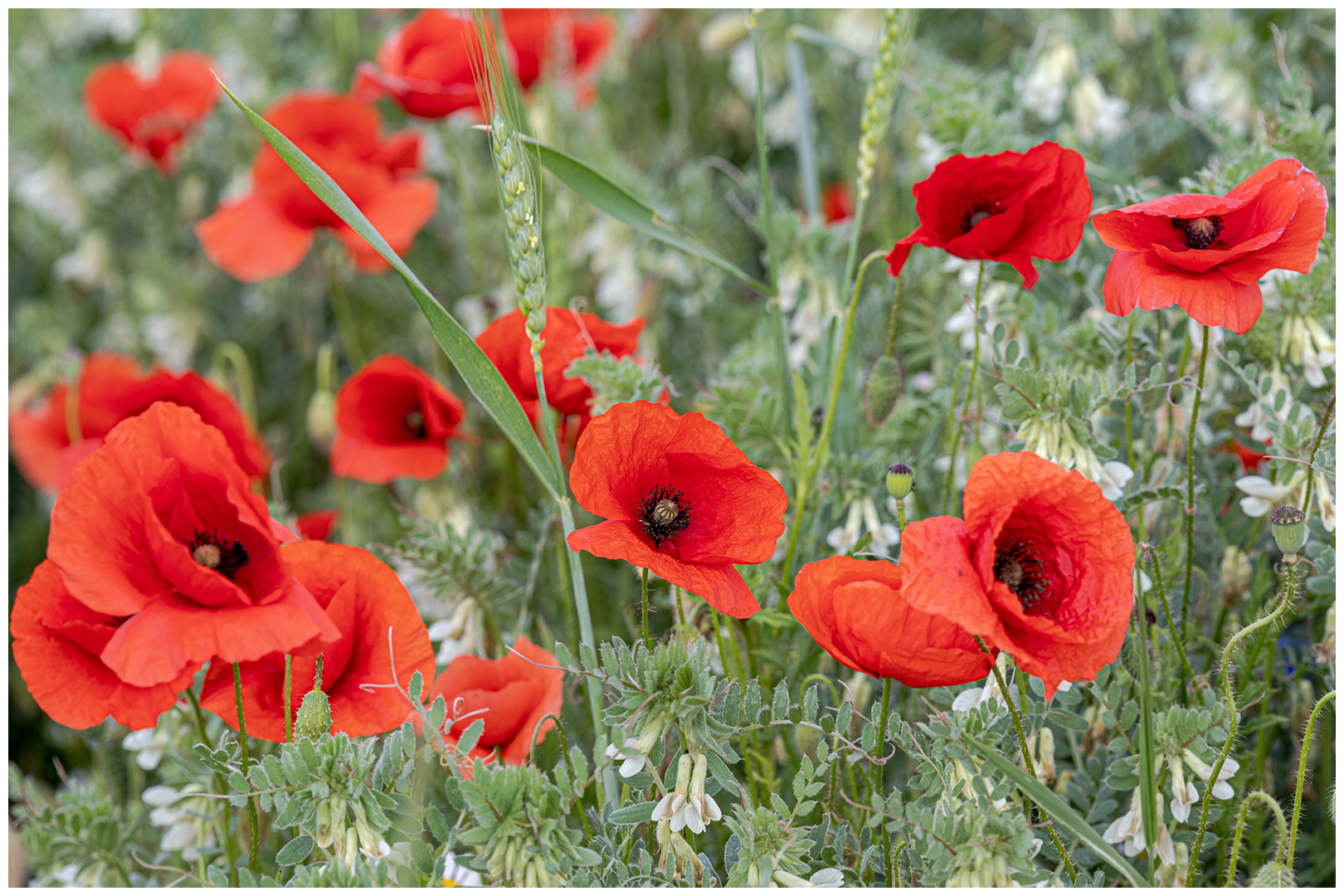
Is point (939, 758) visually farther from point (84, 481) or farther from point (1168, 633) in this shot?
point (84, 481)

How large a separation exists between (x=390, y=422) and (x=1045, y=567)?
60cm

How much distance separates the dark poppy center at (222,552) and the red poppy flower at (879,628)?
34 cm

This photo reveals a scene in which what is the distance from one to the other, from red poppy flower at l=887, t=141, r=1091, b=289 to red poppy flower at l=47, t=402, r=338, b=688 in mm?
430

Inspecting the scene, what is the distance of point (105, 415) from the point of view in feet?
3.49

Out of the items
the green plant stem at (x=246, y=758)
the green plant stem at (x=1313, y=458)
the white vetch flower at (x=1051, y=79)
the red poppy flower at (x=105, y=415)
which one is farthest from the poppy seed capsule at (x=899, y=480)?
the white vetch flower at (x=1051, y=79)

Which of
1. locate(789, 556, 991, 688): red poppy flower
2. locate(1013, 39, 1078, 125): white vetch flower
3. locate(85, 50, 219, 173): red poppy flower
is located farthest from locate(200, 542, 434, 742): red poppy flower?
locate(85, 50, 219, 173): red poppy flower

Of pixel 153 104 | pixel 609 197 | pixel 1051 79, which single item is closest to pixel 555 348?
pixel 609 197

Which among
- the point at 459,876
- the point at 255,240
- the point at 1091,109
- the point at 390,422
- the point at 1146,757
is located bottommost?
the point at 459,876

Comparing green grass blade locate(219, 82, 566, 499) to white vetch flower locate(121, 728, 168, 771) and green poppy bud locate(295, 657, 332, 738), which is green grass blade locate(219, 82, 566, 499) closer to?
green poppy bud locate(295, 657, 332, 738)

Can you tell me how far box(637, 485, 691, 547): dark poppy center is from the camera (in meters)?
0.63

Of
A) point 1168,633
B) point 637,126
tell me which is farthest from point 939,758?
point 637,126

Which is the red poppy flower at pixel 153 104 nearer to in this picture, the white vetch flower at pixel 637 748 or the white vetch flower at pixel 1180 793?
the white vetch flower at pixel 637 748

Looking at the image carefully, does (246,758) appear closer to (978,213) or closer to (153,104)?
(978,213)

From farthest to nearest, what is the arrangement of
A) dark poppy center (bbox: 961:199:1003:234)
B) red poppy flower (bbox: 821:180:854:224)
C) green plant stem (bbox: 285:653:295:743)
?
red poppy flower (bbox: 821:180:854:224)
dark poppy center (bbox: 961:199:1003:234)
green plant stem (bbox: 285:653:295:743)
